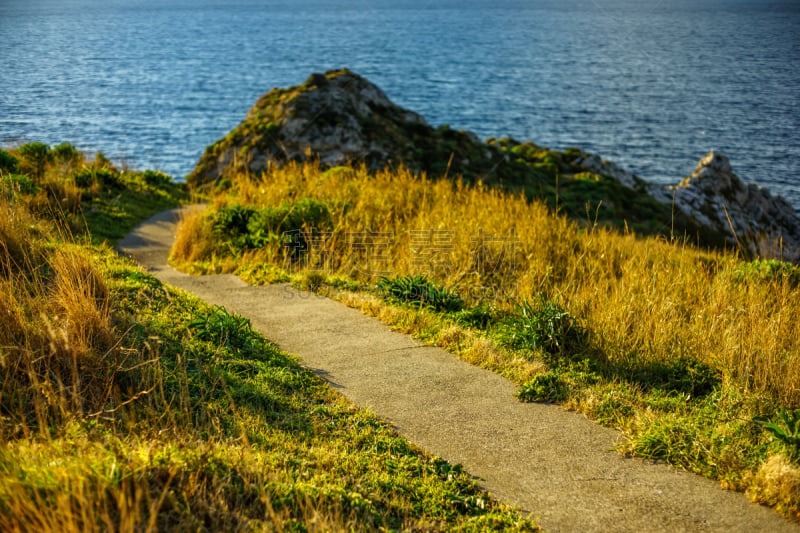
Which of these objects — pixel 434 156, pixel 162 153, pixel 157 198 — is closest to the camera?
pixel 157 198

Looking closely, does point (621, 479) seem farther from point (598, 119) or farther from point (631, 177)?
point (598, 119)

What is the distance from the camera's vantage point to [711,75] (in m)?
47.5

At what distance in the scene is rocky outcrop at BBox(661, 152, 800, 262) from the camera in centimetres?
1902

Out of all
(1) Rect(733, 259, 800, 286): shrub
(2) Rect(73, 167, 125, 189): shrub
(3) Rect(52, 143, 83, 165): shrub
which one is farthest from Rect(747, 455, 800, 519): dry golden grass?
(3) Rect(52, 143, 83, 165): shrub

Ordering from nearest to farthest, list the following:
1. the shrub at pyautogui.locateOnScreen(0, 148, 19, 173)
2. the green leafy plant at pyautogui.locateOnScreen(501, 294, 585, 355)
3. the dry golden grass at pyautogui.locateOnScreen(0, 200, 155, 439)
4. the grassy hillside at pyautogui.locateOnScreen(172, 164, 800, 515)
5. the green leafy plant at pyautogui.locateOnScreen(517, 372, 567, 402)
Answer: the dry golden grass at pyautogui.locateOnScreen(0, 200, 155, 439) < the grassy hillside at pyautogui.locateOnScreen(172, 164, 800, 515) < the green leafy plant at pyautogui.locateOnScreen(517, 372, 567, 402) < the green leafy plant at pyautogui.locateOnScreen(501, 294, 585, 355) < the shrub at pyautogui.locateOnScreen(0, 148, 19, 173)

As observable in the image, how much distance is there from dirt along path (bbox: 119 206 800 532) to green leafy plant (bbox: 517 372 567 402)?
0.11 meters

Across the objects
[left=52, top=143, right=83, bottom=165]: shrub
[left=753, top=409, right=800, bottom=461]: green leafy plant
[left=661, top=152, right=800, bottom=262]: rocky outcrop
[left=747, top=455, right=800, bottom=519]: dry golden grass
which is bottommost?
[left=661, top=152, right=800, bottom=262]: rocky outcrop

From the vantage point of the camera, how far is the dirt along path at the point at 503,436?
3387 mm

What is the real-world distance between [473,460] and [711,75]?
52.0m

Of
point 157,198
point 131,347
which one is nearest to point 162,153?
point 157,198

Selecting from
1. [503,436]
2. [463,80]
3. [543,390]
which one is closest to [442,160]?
[543,390]

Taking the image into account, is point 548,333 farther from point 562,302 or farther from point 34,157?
point 34,157

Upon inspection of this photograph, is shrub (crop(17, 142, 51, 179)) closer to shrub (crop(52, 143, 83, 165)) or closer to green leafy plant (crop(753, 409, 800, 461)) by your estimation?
shrub (crop(52, 143, 83, 165))

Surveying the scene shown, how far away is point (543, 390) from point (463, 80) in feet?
226
